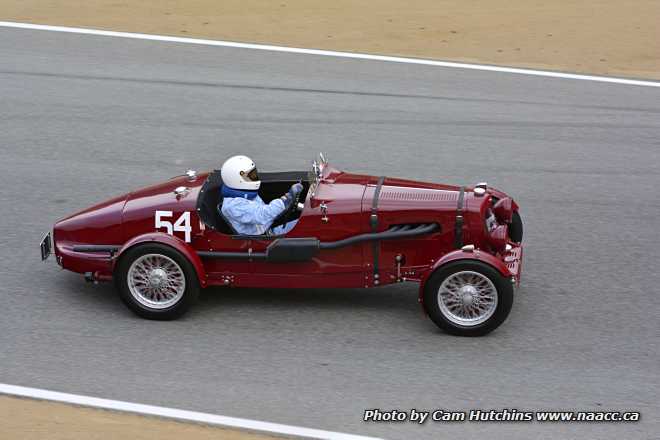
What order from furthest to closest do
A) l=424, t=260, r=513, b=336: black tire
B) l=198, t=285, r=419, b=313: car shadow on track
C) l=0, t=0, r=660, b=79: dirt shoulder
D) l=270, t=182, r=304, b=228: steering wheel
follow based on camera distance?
1. l=0, t=0, r=660, b=79: dirt shoulder
2. l=198, t=285, r=419, b=313: car shadow on track
3. l=270, t=182, r=304, b=228: steering wheel
4. l=424, t=260, r=513, b=336: black tire

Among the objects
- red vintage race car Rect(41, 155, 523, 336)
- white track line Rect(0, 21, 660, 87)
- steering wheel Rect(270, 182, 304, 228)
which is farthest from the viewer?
white track line Rect(0, 21, 660, 87)

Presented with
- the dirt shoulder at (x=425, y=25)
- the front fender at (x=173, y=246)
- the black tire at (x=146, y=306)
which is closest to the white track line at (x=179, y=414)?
Result: the black tire at (x=146, y=306)

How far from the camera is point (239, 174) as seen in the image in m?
9.02

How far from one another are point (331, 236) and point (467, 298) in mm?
1167

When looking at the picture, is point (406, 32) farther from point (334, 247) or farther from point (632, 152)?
point (334, 247)

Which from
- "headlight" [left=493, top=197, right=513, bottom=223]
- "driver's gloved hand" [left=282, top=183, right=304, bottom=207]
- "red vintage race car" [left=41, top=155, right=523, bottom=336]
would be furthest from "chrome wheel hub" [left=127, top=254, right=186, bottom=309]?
"headlight" [left=493, top=197, right=513, bottom=223]

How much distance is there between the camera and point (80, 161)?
12.2m

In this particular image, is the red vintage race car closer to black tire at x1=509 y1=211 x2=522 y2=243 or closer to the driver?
the driver

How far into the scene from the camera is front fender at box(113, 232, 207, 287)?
8.74 meters

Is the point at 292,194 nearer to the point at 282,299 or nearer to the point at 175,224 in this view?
the point at 282,299

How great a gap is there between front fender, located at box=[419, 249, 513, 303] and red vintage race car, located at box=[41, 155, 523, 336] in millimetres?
40

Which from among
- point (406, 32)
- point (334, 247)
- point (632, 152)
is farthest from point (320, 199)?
point (406, 32)

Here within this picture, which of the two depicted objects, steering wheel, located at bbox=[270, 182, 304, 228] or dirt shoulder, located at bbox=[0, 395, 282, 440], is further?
steering wheel, located at bbox=[270, 182, 304, 228]

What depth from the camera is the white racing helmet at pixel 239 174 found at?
9023mm
